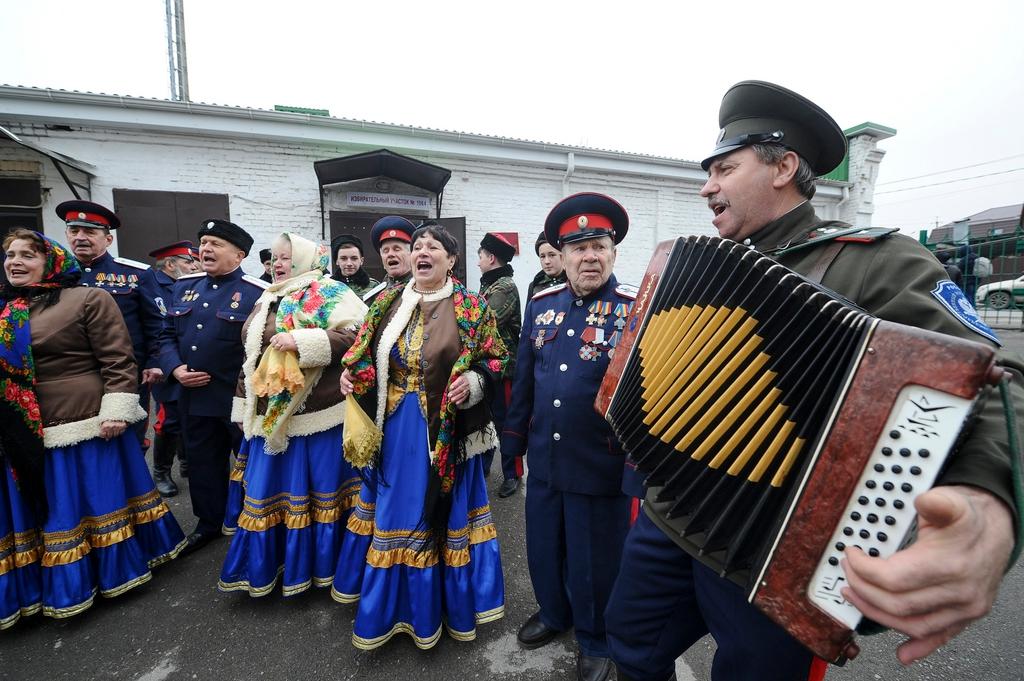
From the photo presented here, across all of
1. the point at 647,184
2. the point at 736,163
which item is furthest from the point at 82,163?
the point at 647,184

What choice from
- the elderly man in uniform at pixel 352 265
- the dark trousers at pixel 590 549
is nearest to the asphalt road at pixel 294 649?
the dark trousers at pixel 590 549

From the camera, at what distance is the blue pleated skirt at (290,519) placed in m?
2.48

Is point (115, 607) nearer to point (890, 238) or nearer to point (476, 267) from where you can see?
point (890, 238)

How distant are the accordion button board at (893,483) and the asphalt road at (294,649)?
5.73 ft

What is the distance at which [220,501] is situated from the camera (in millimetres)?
3217

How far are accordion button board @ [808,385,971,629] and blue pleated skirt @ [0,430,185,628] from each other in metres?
3.46

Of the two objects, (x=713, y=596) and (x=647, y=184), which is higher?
(x=647, y=184)

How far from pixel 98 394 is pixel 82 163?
18.5 feet

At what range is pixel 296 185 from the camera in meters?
7.04

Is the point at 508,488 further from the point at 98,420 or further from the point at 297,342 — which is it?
the point at 98,420

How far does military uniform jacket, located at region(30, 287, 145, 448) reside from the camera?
7.77ft

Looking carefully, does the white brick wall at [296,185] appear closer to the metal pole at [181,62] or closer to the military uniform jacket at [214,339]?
the military uniform jacket at [214,339]

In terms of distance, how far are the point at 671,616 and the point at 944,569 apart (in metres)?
0.94

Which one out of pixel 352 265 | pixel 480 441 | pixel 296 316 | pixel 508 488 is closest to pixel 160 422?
pixel 352 265
